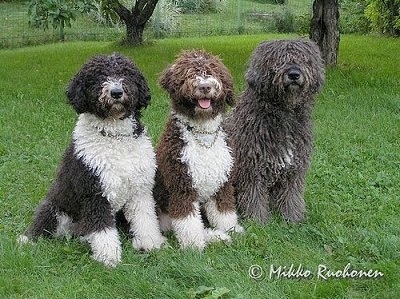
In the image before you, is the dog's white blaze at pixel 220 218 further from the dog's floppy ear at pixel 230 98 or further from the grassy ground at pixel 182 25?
the grassy ground at pixel 182 25

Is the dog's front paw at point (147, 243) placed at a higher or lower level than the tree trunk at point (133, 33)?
lower

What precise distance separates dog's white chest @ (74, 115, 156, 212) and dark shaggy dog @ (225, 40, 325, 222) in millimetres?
842

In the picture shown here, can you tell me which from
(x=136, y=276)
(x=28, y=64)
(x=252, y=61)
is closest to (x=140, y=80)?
(x=252, y=61)

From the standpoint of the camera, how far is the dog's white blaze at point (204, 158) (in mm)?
4309

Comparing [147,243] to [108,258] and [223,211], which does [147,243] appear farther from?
Result: [223,211]

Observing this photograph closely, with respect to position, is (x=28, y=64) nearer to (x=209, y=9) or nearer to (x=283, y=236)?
(x=283, y=236)

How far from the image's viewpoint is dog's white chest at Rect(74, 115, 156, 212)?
4.18 m

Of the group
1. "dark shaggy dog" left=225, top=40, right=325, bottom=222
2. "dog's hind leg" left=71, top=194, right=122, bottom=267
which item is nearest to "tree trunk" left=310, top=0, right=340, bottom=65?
"dark shaggy dog" left=225, top=40, right=325, bottom=222

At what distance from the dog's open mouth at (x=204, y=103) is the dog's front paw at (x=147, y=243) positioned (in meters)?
1.03

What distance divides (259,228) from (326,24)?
6348 mm

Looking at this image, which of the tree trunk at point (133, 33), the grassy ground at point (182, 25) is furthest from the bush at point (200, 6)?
the tree trunk at point (133, 33)

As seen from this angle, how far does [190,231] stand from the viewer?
4.33 metres

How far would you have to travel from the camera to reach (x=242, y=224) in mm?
4785

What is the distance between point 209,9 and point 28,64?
9845 mm
